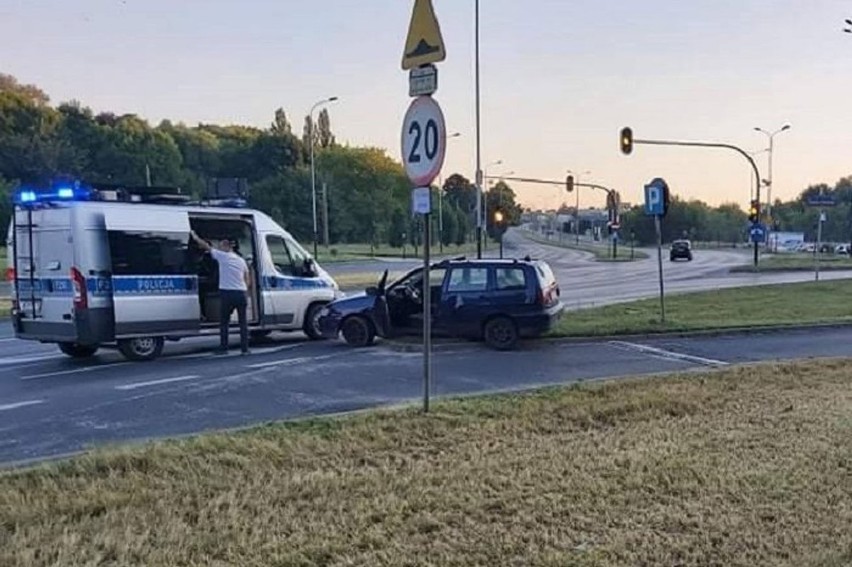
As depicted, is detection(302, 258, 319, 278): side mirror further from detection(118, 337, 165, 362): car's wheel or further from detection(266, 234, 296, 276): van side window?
detection(118, 337, 165, 362): car's wheel

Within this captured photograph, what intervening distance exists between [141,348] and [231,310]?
1.44 m

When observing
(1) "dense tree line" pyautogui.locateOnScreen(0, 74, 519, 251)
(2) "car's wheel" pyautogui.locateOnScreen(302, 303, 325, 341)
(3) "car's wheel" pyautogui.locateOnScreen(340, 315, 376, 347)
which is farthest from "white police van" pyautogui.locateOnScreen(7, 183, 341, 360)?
(1) "dense tree line" pyautogui.locateOnScreen(0, 74, 519, 251)

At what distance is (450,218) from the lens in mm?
101000

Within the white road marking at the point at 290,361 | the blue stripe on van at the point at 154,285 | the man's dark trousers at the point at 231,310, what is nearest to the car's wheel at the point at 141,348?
the blue stripe on van at the point at 154,285

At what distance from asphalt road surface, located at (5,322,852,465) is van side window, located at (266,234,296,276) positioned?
129 centimetres

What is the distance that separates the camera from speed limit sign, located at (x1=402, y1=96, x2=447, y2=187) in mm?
6824

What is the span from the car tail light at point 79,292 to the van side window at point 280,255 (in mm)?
3309

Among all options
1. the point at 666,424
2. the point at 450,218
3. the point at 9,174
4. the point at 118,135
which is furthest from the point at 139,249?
the point at 450,218

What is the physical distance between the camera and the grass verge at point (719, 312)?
1473 cm

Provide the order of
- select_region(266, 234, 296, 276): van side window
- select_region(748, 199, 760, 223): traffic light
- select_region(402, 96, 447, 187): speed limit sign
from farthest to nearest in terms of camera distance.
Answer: select_region(748, 199, 760, 223): traffic light < select_region(266, 234, 296, 276): van side window < select_region(402, 96, 447, 187): speed limit sign

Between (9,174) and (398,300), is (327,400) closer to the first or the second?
(398,300)

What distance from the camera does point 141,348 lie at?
12156mm

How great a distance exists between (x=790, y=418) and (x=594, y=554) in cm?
374

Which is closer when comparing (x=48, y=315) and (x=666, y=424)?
(x=666, y=424)
